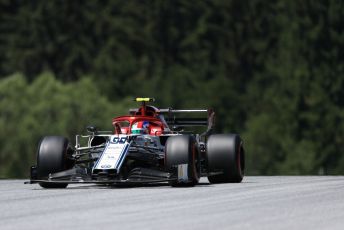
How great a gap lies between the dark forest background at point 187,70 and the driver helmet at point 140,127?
3818 cm

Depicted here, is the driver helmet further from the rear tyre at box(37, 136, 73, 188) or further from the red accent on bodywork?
the rear tyre at box(37, 136, 73, 188)

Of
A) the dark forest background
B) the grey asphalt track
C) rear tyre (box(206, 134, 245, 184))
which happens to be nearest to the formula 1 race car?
rear tyre (box(206, 134, 245, 184))

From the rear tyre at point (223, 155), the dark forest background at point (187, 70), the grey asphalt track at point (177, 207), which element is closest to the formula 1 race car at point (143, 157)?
the rear tyre at point (223, 155)

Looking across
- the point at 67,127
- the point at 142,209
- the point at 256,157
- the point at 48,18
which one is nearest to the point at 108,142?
the point at 142,209

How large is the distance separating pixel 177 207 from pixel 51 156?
6438 millimetres

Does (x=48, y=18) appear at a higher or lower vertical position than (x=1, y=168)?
higher

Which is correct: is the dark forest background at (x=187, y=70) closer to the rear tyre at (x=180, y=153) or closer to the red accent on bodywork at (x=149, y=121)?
the red accent on bodywork at (x=149, y=121)

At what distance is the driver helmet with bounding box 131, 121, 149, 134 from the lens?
79.9 feet

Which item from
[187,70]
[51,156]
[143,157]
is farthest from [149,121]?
[187,70]

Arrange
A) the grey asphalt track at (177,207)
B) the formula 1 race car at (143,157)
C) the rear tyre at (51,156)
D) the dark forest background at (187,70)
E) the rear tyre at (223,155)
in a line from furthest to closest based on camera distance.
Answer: the dark forest background at (187,70), the rear tyre at (223,155), the rear tyre at (51,156), the formula 1 race car at (143,157), the grey asphalt track at (177,207)

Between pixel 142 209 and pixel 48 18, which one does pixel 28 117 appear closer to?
pixel 48 18

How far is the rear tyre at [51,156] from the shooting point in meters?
23.3

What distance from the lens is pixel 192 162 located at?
74.6 feet

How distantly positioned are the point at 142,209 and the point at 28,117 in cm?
5089
